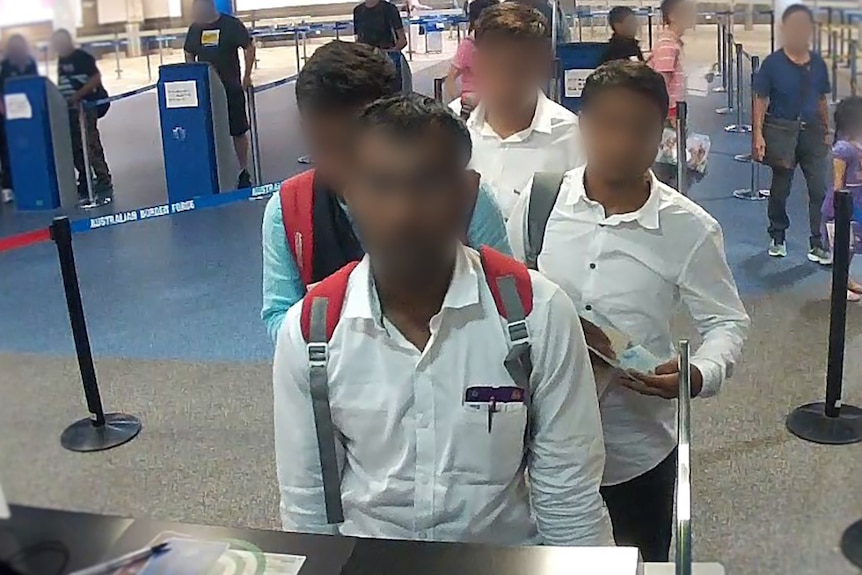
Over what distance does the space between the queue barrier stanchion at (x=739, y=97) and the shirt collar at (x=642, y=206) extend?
0.10 meters

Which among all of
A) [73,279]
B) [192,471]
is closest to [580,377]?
[192,471]

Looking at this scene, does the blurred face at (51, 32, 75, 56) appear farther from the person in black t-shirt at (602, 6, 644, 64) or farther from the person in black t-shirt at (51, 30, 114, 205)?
the person in black t-shirt at (602, 6, 644, 64)

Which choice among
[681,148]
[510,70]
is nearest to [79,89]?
[510,70]

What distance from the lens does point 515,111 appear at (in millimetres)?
1382

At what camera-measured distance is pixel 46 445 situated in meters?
0.50

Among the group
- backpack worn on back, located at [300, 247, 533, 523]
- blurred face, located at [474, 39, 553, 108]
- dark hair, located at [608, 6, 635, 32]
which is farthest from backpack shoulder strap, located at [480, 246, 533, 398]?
dark hair, located at [608, 6, 635, 32]

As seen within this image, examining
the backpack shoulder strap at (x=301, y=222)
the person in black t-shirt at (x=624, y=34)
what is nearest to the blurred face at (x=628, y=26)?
the person in black t-shirt at (x=624, y=34)

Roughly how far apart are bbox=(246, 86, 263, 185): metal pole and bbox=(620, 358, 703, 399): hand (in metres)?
2.14

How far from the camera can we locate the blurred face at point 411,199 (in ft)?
2.37

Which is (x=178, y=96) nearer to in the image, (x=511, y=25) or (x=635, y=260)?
(x=511, y=25)

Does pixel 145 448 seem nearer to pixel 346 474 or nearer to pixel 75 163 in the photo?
pixel 346 474

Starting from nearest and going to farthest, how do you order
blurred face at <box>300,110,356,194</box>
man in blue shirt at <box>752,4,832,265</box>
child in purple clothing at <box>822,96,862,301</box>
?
man in blue shirt at <box>752,4,832,265</box> → child in purple clothing at <box>822,96,862,301</box> → blurred face at <box>300,110,356,194</box>

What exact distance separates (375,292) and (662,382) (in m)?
0.40

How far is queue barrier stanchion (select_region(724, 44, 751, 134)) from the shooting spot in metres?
0.74
